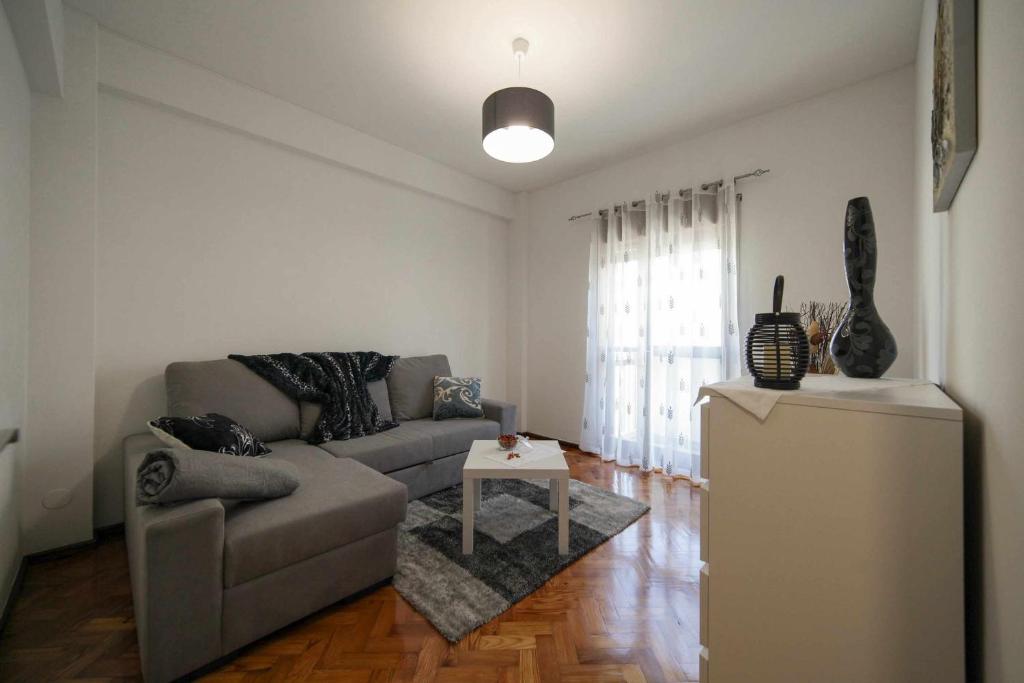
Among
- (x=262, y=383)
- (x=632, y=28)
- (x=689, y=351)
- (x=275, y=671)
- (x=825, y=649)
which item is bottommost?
(x=275, y=671)

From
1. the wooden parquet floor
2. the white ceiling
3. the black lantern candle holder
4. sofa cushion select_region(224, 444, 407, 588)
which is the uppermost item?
the white ceiling

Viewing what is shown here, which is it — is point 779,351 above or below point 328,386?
above

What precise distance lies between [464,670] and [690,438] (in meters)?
2.41

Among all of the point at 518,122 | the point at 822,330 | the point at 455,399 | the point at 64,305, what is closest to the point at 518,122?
the point at 518,122

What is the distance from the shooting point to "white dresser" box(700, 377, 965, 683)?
31.1 inches

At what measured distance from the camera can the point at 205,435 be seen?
1.87 m

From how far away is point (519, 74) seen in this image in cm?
242

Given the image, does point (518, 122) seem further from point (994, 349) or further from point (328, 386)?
point (328, 386)

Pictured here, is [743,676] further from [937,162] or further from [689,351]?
[689,351]

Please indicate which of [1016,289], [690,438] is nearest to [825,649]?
[1016,289]

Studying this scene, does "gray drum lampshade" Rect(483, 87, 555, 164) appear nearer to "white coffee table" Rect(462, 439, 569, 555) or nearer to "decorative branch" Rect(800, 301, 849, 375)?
"decorative branch" Rect(800, 301, 849, 375)

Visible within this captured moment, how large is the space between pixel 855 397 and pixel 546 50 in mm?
2291

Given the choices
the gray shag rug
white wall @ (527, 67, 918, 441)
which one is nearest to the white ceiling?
white wall @ (527, 67, 918, 441)

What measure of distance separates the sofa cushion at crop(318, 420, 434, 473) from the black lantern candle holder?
212cm
